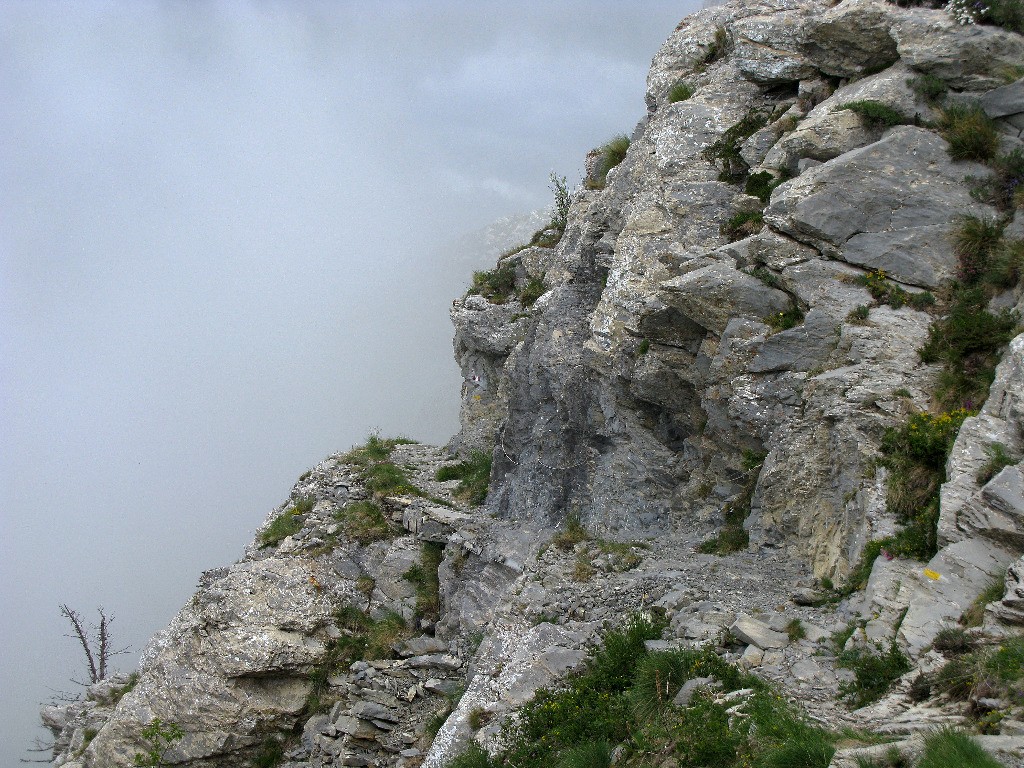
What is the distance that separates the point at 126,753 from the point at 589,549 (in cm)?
1140

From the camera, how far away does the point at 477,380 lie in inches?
964

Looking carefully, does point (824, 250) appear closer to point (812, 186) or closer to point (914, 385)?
point (812, 186)

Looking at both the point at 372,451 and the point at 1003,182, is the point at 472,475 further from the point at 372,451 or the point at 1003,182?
the point at 1003,182

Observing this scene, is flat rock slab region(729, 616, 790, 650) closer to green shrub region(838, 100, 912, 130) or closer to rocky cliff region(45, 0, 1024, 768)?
rocky cliff region(45, 0, 1024, 768)

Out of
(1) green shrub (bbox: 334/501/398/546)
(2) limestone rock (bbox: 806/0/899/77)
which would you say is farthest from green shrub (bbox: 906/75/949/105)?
(1) green shrub (bbox: 334/501/398/546)

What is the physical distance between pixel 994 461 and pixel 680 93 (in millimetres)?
13335

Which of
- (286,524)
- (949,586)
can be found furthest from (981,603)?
(286,524)

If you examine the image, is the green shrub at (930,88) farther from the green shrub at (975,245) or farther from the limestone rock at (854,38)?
the green shrub at (975,245)

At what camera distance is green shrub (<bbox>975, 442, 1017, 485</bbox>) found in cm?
862

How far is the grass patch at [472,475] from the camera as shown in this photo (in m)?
20.2

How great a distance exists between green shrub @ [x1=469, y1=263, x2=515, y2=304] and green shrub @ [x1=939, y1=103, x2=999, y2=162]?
1379 cm

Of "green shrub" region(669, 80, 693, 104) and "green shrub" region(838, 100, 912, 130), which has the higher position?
"green shrub" region(669, 80, 693, 104)

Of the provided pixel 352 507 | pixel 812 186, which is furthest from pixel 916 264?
pixel 352 507

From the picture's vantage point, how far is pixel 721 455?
14727 millimetres
